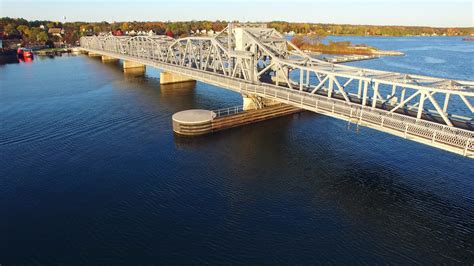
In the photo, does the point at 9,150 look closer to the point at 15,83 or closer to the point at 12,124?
the point at 12,124

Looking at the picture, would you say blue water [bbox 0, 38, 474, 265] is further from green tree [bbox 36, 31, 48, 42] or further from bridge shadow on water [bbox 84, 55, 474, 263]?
green tree [bbox 36, 31, 48, 42]

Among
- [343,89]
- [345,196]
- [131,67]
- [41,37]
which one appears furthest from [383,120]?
[41,37]

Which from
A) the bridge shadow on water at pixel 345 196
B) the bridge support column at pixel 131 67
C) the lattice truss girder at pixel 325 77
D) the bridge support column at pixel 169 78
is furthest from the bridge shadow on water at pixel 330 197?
the bridge support column at pixel 131 67

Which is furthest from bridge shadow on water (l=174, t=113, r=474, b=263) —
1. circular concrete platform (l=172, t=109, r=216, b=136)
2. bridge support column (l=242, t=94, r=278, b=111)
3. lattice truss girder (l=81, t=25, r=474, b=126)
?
bridge support column (l=242, t=94, r=278, b=111)

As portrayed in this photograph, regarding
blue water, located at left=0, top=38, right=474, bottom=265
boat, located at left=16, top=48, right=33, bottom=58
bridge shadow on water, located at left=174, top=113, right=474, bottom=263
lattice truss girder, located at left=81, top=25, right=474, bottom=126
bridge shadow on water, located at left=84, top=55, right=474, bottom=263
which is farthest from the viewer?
boat, located at left=16, top=48, right=33, bottom=58

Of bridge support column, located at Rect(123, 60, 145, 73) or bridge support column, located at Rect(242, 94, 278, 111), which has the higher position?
bridge support column, located at Rect(123, 60, 145, 73)

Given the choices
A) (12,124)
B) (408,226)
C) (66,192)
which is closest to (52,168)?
(66,192)
